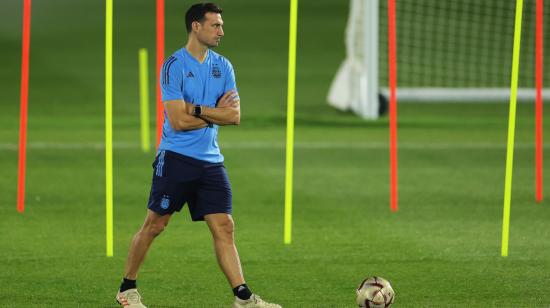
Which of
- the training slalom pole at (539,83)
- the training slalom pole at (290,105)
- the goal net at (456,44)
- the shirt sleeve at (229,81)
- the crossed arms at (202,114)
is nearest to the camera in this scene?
the crossed arms at (202,114)

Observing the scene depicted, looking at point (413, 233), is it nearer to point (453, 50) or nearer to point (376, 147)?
point (376, 147)

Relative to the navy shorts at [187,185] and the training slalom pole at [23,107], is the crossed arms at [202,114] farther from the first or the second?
the training slalom pole at [23,107]

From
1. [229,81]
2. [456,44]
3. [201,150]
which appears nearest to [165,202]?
[201,150]

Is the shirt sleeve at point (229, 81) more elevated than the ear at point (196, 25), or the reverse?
the ear at point (196, 25)

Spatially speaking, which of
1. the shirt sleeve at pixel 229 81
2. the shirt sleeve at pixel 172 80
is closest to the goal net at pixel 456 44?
the shirt sleeve at pixel 229 81

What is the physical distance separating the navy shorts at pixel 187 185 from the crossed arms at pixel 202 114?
0.25m

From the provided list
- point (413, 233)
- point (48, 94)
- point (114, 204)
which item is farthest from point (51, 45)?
point (413, 233)

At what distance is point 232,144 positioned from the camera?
1906 centimetres

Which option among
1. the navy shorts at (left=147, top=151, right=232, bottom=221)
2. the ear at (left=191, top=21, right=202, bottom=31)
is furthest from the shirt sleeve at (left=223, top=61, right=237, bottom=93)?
the navy shorts at (left=147, top=151, right=232, bottom=221)

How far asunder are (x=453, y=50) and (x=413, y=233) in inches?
748

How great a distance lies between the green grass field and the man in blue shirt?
0.64m

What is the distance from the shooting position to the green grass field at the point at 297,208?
927 cm

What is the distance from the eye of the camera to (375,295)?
803cm

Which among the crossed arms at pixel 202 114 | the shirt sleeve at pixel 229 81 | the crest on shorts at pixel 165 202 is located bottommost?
the crest on shorts at pixel 165 202
